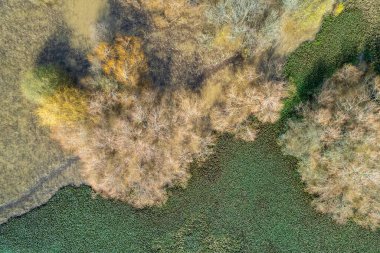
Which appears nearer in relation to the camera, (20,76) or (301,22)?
(301,22)

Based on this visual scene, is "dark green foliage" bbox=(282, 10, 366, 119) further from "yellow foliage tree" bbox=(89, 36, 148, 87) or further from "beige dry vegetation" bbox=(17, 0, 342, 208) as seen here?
"yellow foliage tree" bbox=(89, 36, 148, 87)

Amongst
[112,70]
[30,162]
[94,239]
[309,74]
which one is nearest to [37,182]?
[30,162]

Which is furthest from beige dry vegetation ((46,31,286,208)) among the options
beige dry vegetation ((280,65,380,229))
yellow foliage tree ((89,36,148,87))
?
beige dry vegetation ((280,65,380,229))

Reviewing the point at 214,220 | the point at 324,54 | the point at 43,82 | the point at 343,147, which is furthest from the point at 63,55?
the point at 343,147

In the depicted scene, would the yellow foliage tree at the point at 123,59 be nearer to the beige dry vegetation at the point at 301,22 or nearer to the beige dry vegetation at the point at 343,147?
the beige dry vegetation at the point at 301,22

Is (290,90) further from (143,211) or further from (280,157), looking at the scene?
(143,211)

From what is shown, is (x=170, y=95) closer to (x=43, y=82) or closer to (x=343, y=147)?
(x=43, y=82)

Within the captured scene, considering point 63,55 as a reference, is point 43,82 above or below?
below
